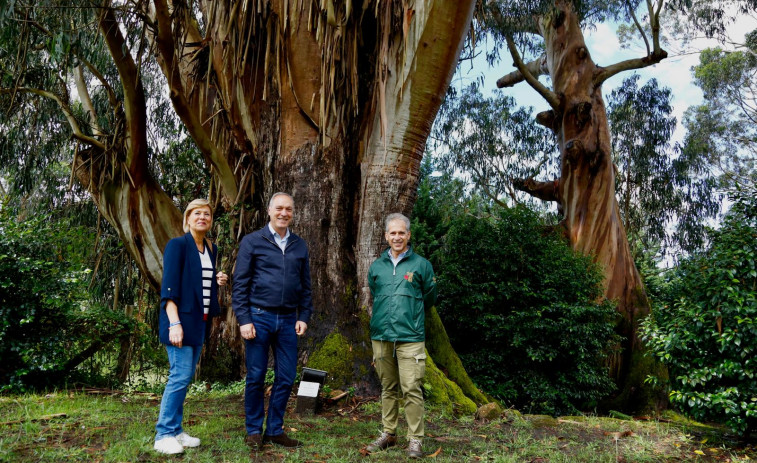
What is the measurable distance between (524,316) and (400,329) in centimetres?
529

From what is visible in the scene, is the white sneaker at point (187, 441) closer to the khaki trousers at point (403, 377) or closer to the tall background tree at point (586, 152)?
the khaki trousers at point (403, 377)

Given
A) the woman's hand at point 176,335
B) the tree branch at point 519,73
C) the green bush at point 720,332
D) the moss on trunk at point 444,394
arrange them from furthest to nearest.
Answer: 1. the tree branch at point 519,73
2. the moss on trunk at point 444,394
3. the green bush at point 720,332
4. the woman's hand at point 176,335

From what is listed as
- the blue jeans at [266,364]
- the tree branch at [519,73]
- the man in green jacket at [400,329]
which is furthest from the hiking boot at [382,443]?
the tree branch at [519,73]

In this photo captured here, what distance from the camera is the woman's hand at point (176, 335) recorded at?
3.35 m

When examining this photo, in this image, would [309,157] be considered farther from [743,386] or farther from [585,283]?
[585,283]

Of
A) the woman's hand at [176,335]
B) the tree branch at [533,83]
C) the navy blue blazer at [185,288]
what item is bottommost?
the woman's hand at [176,335]

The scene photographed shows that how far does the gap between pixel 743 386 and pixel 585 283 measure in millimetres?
4712

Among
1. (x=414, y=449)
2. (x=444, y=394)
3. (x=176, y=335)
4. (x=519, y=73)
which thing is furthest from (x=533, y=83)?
(x=176, y=335)

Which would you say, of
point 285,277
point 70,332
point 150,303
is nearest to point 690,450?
point 285,277

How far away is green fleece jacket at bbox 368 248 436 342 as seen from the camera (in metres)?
3.79

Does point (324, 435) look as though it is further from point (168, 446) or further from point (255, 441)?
point (168, 446)

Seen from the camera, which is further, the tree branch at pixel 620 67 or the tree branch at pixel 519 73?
the tree branch at pixel 519 73

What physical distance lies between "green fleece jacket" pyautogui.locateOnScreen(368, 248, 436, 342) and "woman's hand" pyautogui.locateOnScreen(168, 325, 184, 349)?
1216 mm

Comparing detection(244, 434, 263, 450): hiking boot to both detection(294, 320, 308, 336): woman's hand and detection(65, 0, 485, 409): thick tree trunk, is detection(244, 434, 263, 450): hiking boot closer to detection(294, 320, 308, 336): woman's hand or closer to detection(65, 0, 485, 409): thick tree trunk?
detection(294, 320, 308, 336): woman's hand
